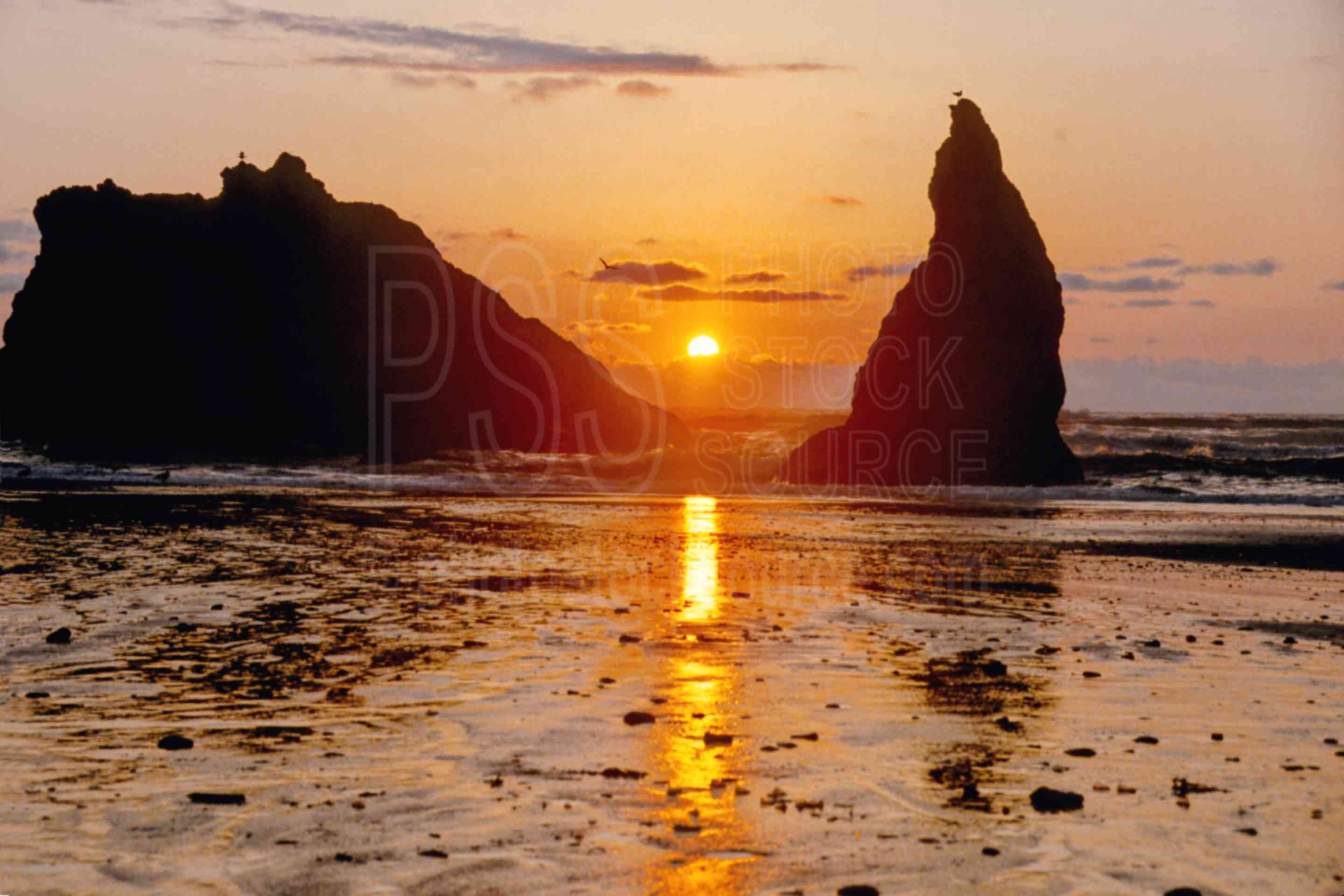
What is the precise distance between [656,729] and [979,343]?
156 ft

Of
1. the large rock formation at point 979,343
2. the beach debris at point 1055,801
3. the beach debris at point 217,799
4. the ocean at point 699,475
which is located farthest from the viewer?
the large rock formation at point 979,343

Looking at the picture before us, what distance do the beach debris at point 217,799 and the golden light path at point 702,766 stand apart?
240cm

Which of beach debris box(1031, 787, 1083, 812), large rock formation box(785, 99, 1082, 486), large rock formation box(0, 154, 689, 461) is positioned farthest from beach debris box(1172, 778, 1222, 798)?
large rock formation box(0, 154, 689, 461)

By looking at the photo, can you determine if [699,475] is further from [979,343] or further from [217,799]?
[217,799]

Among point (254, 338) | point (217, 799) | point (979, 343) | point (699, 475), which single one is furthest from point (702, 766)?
point (254, 338)

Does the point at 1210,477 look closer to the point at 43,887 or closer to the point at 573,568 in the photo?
the point at 573,568

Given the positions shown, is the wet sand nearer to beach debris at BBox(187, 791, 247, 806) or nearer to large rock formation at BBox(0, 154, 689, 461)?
beach debris at BBox(187, 791, 247, 806)

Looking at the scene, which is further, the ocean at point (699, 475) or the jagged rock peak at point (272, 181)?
the jagged rock peak at point (272, 181)

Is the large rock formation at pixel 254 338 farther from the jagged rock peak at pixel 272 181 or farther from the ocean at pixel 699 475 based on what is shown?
the ocean at pixel 699 475

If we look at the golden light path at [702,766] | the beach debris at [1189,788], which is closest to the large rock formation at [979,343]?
the golden light path at [702,766]

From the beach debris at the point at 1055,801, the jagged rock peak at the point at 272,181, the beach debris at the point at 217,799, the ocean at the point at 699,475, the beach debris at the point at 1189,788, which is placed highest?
the jagged rock peak at the point at 272,181

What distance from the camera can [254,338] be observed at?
82.5 m

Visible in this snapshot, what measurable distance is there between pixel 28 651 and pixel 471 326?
79.2 m

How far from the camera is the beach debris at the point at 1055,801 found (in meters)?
7.54
